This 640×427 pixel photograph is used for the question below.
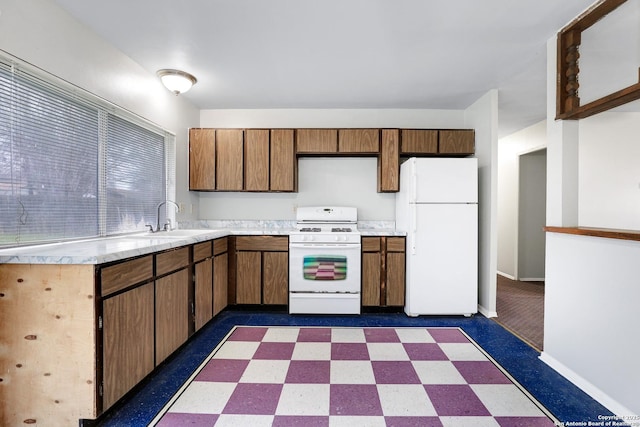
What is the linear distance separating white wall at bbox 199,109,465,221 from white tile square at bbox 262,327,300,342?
156 centimetres

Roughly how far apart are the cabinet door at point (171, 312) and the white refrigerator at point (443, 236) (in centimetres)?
225

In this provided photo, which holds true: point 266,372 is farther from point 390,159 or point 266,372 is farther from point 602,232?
point 390,159

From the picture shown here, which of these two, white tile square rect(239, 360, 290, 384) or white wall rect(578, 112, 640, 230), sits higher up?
white wall rect(578, 112, 640, 230)

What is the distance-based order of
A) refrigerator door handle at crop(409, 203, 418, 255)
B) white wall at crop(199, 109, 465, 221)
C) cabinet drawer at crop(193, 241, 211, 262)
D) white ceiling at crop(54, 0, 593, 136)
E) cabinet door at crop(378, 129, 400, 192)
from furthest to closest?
white wall at crop(199, 109, 465, 221) < cabinet door at crop(378, 129, 400, 192) < refrigerator door handle at crop(409, 203, 418, 255) < cabinet drawer at crop(193, 241, 211, 262) < white ceiling at crop(54, 0, 593, 136)

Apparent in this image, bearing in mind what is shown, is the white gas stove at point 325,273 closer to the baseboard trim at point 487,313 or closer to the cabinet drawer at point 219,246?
the cabinet drawer at point 219,246

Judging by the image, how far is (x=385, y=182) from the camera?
12.4 feet

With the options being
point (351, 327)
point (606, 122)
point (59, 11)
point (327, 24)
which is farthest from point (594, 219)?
point (59, 11)

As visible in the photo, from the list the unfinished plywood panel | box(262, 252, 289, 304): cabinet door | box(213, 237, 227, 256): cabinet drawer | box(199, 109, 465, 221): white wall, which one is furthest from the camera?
box(199, 109, 465, 221): white wall

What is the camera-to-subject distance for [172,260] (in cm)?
236

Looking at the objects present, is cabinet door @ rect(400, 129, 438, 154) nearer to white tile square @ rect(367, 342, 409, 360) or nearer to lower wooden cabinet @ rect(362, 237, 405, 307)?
lower wooden cabinet @ rect(362, 237, 405, 307)

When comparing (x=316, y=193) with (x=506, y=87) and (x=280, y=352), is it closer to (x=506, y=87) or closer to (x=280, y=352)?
(x=280, y=352)

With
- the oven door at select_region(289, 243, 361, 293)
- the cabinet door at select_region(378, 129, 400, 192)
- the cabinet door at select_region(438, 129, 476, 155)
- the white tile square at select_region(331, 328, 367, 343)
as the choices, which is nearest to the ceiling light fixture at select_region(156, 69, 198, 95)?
the oven door at select_region(289, 243, 361, 293)

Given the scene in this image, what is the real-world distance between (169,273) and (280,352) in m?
1.08

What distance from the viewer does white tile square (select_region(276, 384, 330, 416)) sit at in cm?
180
